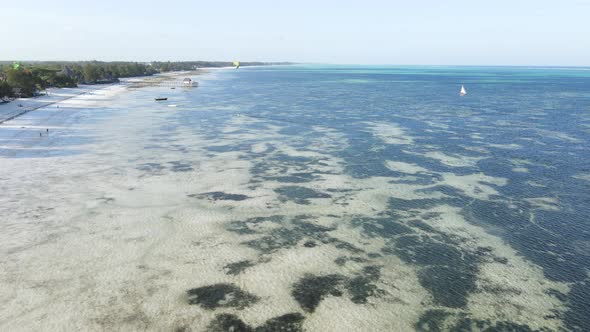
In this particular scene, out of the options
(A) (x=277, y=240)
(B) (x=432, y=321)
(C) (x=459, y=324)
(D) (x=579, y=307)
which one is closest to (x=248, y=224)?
(A) (x=277, y=240)

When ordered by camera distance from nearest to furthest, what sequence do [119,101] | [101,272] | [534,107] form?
[101,272]
[534,107]
[119,101]

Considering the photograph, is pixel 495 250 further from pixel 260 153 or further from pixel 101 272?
pixel 260 153

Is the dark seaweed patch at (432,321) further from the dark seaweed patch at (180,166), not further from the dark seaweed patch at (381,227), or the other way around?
the dark seaweed patch at (180,166)

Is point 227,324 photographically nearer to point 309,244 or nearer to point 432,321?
point 309,244

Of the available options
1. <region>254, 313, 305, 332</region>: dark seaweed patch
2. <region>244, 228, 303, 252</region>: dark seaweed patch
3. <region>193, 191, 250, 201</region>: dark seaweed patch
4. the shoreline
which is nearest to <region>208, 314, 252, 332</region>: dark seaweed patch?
<region>254, 313, 305, 332</region>: dark seaweed patch

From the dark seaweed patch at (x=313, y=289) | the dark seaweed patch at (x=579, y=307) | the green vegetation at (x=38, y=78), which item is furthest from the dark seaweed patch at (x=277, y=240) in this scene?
the green vegetation at (x=38, y=78)

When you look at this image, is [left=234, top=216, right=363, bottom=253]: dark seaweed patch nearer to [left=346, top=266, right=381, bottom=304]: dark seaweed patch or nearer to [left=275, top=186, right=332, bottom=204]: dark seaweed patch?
[left=346, top=266, right=381, bottom=304]: dark seaweed patch

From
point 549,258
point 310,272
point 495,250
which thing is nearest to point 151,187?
point 310,272
